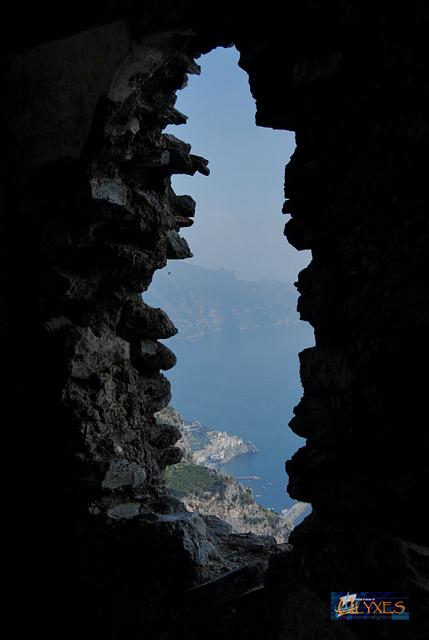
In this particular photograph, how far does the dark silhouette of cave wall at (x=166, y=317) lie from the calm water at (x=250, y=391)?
27.7 m

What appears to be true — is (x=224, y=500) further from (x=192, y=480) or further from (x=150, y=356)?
(x=150, y=356)

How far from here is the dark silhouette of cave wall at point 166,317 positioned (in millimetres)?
1622

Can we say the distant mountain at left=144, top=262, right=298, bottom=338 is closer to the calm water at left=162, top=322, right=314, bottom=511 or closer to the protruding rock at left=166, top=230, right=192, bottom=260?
the calm water at left=162, top=322, right=314, bottom=511

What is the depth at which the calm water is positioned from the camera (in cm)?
3600

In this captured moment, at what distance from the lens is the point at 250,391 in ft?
209

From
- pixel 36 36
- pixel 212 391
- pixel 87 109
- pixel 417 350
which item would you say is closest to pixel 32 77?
pixel 36 36

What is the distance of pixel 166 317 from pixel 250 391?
60.9m

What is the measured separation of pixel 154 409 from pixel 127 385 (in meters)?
0.29

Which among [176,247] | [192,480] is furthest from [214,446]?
[176,247]

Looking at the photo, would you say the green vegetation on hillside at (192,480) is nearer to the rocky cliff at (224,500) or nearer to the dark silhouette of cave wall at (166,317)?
the rocky cliff at (224,500)

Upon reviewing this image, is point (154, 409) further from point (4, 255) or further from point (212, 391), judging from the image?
point (212, 391)

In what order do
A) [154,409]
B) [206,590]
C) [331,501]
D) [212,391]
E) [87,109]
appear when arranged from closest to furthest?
[331,501], [206,590], [87,109], [154,409], [212,391]

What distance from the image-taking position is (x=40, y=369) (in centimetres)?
331

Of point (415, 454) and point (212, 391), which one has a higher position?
point (212, 391)
